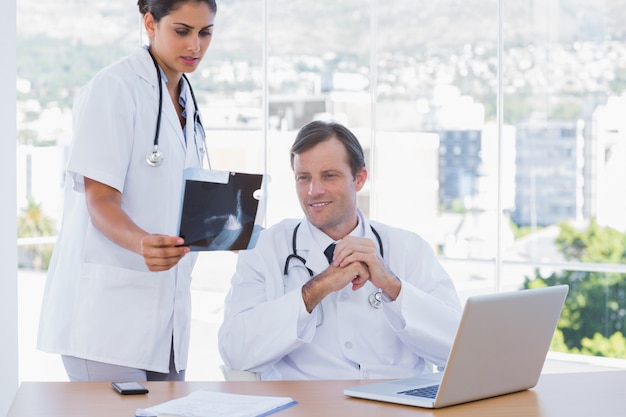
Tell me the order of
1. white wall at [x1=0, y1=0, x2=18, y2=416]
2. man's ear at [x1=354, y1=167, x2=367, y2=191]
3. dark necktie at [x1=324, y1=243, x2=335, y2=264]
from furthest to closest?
white wall at [x1=0, y1=0, x2=18, y2=416], man's ear at [x1=354, y1=167, x2=367, y2=191], dark necktie at [x1=324, y1=243, x2=335, y2=264]

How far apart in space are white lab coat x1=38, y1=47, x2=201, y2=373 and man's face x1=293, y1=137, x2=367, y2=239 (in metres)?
0.40

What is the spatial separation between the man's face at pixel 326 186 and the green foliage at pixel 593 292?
332 centimetres

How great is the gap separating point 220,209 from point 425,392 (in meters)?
0.65

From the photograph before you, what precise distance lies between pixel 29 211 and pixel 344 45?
17.1 feet

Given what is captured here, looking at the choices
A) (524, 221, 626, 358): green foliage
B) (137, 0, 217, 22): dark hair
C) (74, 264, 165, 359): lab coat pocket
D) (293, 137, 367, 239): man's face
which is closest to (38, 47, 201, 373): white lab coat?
(74, 264, 165, 359): lab coat pocket

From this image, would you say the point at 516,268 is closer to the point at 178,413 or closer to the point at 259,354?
the point at 259,354

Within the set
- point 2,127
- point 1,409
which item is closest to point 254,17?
point 2,127

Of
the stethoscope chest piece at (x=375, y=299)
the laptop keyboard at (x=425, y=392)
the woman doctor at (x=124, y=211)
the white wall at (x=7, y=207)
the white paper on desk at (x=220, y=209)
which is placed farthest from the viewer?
the white wall at (x=7, y=207)

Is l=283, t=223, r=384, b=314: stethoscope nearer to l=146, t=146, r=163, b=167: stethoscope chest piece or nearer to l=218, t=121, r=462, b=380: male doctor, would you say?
l=218, t=121, r=462, b=380: male doctor

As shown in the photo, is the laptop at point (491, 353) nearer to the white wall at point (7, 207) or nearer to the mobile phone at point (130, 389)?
the mobile phone at point (130, 389)

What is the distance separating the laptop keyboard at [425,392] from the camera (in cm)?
205

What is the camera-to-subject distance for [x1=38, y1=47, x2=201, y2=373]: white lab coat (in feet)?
8.07

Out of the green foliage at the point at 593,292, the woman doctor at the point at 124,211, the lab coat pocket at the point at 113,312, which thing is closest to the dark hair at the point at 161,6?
the woman doctor at the point at 124,211

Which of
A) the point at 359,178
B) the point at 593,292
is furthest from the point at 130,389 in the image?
the point at 593,292
